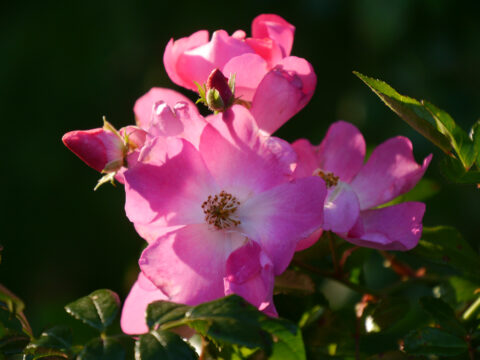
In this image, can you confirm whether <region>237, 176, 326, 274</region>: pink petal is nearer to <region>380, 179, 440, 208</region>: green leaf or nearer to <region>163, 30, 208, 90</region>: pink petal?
<region>163, 30, 208, 90</region>: pink petal

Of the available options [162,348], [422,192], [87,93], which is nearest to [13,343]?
[162,348]

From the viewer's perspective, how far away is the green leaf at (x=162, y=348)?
402 millimetres

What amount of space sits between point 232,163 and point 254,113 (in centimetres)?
5

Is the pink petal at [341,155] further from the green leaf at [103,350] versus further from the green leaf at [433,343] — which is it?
the green leaf at [103,350]

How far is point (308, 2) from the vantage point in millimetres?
1910

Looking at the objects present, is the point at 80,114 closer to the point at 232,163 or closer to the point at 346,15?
the point at 346,15

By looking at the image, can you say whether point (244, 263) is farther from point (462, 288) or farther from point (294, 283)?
point (462, 288)

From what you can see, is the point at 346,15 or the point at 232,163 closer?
the point at 232,163

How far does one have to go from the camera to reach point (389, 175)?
624 mm

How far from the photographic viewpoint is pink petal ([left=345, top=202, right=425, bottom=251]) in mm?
530

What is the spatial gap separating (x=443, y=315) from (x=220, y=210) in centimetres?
22

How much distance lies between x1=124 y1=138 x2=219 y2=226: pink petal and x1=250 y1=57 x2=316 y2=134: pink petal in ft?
0.23

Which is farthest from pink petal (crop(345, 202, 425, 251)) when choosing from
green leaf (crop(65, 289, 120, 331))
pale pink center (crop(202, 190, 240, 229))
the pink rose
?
green leaf (crop(65, 289, 120, 331))

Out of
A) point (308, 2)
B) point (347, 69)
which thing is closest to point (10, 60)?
point (308, 2)
